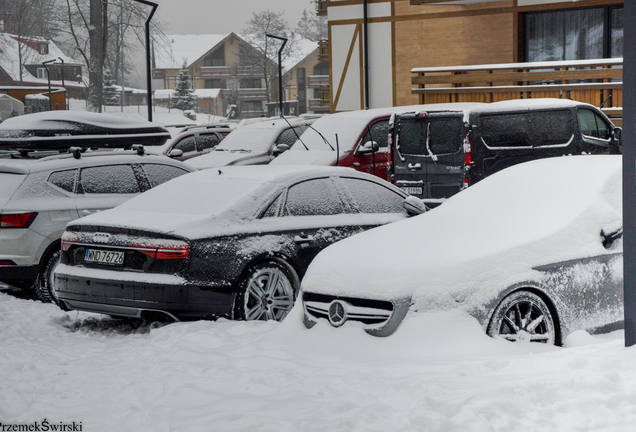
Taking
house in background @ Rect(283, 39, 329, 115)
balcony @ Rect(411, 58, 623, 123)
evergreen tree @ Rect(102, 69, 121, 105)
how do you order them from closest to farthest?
balcony @ Rect(411, 58, 623, 123) < evergreen tree @ Rect(102, 69, 121, 105) < house in background @ Rect(283, 39, 329, 115)

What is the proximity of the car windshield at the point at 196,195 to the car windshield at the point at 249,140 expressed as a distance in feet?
33.1

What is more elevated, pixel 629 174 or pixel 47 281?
pixel 629 174

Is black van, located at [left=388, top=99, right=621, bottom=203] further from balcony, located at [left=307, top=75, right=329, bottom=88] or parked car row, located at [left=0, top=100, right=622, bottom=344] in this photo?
balcony, located at [left=307, top=75, right=329, bottom=88]

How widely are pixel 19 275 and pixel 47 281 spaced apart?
0.32 meters

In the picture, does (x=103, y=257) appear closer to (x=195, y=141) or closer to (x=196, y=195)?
(x=196, y=195)

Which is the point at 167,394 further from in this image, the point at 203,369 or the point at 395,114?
the point at 395,114

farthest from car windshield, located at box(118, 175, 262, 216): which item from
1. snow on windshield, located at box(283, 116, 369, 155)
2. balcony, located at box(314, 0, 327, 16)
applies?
balcony, located at box(314, 0, 327, 16)

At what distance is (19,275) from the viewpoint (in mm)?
9148

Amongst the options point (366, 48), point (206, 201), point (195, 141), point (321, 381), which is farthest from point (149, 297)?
point (366, 48)

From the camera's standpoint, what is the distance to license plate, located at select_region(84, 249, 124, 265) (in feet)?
24.4

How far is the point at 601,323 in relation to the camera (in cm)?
645

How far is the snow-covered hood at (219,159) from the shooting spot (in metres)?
18.1

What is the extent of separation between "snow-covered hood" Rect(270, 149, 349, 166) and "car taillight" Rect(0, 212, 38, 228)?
21.4 feet

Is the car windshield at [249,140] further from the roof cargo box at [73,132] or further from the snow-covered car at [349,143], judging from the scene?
the roof cargo box at [73,132]
